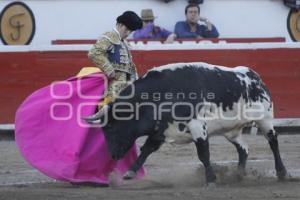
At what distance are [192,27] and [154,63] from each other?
1.74m

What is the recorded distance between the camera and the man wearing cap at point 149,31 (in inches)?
445

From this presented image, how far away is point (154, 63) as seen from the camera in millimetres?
9797

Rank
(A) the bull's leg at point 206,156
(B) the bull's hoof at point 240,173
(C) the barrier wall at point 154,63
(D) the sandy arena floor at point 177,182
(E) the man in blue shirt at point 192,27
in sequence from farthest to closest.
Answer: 1. (E) the man in blue shirt at point 192,27
2. (C) the barrier wall at point 154,63
3. (B) the bull's hoof at point 240,173
4. (A) the bull's leg at point 206,156
5. (D) the sandy arena floor at point 177,182

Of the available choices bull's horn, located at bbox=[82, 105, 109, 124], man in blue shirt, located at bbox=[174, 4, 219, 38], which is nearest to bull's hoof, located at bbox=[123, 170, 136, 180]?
bull's horn, located at bbox=[82, 105, 109, 124]

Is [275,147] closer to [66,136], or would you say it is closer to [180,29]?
[66,136]

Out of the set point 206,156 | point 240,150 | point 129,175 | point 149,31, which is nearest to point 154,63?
point 149,31

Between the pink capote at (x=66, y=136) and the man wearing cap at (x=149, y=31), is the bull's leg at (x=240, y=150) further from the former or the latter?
the man wearing cap at (x=149, y=31)

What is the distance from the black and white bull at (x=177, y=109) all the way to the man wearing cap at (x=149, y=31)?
4916 mm

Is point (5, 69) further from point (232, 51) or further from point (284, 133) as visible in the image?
point (284, 133)

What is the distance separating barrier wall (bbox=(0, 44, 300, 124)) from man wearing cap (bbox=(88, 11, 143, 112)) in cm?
332

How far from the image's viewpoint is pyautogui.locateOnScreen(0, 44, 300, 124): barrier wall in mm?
9617

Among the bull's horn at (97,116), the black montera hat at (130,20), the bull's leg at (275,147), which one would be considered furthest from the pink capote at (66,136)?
the bull's leg at (275,147)

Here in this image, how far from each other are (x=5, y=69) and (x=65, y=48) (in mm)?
679

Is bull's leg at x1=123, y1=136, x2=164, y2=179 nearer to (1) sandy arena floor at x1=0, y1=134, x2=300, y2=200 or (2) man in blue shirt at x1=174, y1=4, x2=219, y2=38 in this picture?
(1) sandy arena floor at x1=0, y1=134, x2=300, y2=200
